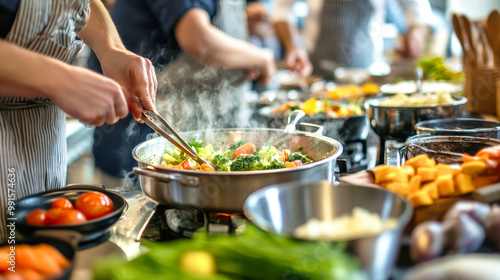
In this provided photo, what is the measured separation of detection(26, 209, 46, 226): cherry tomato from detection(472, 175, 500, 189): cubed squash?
1.08 m

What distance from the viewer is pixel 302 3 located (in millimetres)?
9086

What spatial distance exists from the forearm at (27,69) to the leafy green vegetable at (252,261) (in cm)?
51

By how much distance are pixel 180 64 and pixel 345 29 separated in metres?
2.78

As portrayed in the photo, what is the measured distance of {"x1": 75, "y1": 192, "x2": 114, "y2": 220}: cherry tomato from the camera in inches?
47.1

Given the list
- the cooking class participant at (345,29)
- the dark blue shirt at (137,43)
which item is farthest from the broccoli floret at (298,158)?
the cooking class participant at (345,29)

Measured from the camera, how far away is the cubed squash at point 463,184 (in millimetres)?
1126

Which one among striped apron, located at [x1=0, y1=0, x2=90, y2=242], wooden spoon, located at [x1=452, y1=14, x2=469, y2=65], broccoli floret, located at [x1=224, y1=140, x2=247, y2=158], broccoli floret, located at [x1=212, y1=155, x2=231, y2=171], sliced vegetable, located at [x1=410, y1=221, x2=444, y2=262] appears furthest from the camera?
wooden spoon, located at [x1=452, y1=14, x2=469, y2=65]

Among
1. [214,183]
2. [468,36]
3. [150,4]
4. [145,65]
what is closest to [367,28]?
[468,36]

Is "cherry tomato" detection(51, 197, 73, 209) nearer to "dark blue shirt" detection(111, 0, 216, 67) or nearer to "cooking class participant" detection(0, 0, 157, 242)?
"cooking class participant" detection(0, 0, 157, 242)

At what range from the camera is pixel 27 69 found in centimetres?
109

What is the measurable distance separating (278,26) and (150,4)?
8.69 feet

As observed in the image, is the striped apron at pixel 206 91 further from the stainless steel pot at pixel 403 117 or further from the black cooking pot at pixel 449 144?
the black cooking pot at pixel 449 144

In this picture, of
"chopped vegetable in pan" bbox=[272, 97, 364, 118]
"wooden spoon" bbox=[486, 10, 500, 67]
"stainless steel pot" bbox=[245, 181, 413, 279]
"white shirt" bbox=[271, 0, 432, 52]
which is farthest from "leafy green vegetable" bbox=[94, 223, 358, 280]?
"white shirt" bbox=[271, 0, 432, 52]

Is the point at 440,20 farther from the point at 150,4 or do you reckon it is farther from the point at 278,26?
the point at 150,4
